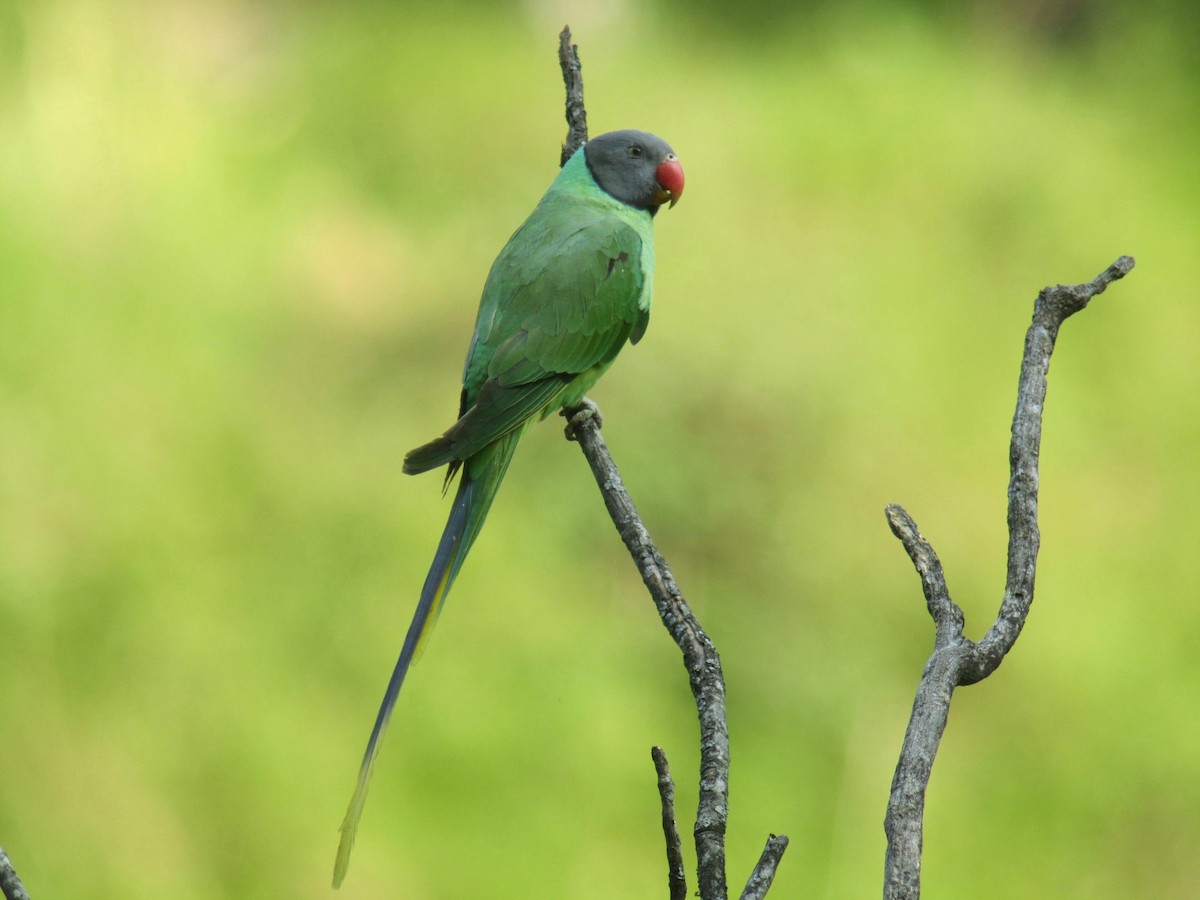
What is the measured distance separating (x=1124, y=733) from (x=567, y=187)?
164cm

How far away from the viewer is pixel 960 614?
0.88 m

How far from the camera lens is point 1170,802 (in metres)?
2.31

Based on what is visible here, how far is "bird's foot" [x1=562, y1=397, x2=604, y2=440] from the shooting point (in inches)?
58.6

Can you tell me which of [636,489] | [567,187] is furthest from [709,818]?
[636,489]

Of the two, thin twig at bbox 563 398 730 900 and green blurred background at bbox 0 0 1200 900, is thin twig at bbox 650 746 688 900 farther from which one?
green blurred background at bbox 0 0 1200 900

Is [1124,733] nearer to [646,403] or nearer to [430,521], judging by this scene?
[646,403]

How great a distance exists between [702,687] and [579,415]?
0.61 meters

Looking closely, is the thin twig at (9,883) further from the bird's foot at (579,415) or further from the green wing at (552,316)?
the bird's foot at (579,415)

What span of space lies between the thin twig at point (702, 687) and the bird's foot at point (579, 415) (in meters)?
0.21

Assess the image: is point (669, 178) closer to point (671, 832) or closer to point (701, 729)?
point (701, 729)

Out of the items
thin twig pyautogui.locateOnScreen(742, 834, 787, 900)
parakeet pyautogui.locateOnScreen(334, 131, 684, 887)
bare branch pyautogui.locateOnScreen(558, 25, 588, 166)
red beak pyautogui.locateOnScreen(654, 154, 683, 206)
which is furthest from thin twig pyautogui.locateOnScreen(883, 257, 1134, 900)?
bare branch pyautogui.locateOnScreen(558, 25, 588, 166)

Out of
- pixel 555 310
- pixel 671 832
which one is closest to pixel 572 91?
pixel 555 310

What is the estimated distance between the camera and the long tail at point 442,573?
956 millimetres

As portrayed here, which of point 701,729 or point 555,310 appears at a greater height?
point 555,310
